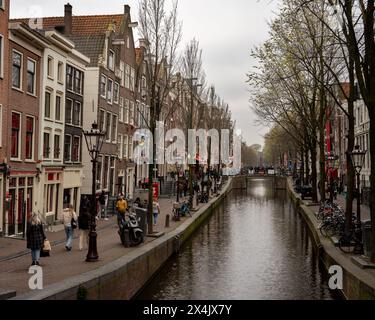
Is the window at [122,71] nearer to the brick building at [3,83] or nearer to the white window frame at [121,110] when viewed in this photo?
the white window frame at [121,110]

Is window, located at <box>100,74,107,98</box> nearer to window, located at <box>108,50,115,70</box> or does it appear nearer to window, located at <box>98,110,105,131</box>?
window, located at <box>98,110,105,131</box>

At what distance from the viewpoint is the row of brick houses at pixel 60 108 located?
79.2 feet

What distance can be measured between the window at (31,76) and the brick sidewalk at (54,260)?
27.2ft

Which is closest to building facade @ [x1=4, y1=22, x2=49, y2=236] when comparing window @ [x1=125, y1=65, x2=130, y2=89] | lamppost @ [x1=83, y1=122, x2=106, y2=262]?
lamppost @ [x1=83, y1=122, x2=106, y2=262]

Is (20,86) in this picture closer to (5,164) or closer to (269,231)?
(5,164)

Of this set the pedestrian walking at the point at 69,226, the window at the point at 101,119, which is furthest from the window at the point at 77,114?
the pedestrian walking at the point at 69,226

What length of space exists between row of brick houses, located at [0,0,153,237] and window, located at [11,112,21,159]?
5 centimetres

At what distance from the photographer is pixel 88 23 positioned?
145ft

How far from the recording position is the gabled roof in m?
43.1

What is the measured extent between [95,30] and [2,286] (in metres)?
34.8

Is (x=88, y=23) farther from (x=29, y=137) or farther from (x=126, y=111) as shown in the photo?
(x=29, y=137)

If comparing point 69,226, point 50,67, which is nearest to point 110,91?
point 50,67

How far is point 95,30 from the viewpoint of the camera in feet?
142
